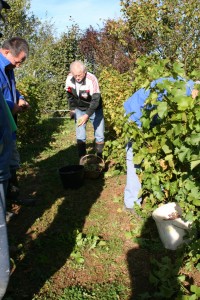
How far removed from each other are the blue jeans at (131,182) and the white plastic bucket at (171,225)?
0.74 m

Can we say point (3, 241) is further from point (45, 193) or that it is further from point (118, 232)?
point (45, 193)

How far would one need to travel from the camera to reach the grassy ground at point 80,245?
8.89ft

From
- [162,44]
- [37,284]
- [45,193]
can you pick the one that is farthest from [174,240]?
[162,44]

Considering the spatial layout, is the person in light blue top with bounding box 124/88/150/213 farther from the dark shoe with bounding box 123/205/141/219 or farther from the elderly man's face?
the elderly man's face

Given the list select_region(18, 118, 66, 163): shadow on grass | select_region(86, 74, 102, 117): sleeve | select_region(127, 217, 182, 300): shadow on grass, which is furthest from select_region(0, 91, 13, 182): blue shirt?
select_region(18, 118, 66, 163): shadow on grass

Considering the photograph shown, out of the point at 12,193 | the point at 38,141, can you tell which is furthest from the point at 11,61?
the point at 38,141

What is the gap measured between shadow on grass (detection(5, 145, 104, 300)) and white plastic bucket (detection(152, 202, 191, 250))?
2.92ft

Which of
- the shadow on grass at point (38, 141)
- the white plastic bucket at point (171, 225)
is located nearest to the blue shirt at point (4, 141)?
the white plastic bucket at point (171, 225)

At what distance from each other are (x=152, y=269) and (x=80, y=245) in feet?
2.48

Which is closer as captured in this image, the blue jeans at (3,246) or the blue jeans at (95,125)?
the blue jeans at (3,246)

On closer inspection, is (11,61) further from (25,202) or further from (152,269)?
(152,269)

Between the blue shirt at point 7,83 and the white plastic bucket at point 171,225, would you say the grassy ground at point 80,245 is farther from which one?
the blue shirt at point 7,83

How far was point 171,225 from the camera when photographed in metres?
2.91

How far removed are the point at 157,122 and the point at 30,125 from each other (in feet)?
17.7
